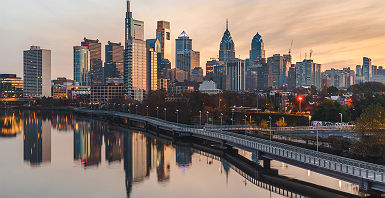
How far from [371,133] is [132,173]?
40291mm

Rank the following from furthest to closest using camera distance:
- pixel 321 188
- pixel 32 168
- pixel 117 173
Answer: pixel 32 168, pixel 117 173, pixel 321 188

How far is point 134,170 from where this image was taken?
6244 centimetres

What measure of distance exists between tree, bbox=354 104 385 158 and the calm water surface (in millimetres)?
9837

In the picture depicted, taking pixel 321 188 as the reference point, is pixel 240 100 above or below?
above

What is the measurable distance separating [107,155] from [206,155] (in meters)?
21.2

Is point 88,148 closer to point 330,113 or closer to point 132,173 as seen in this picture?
point 132,173

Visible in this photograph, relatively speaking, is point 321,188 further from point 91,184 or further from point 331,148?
point 91,184

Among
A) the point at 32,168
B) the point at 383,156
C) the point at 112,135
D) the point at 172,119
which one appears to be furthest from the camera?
the point at 172,119

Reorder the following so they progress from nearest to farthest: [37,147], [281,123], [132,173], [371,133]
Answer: [371,133], [132,173], [37,147], [281,123]

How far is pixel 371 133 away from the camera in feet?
194

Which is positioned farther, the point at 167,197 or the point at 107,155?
the point at 107,155

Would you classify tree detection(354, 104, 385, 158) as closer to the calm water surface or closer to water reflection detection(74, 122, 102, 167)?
the calm water surface

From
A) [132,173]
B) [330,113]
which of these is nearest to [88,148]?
[132,173]

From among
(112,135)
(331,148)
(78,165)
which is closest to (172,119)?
(112,135)
